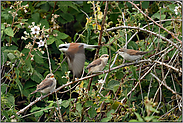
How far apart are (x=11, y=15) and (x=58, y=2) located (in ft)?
3.17

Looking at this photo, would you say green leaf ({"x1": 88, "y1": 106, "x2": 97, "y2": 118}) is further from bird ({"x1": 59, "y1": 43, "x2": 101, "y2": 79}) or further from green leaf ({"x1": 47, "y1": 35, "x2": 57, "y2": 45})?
green leaf ({"x1": 47, "y1": 35, "x2": 57, "y2": 45})

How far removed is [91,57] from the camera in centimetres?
501

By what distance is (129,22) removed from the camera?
385 centimetres

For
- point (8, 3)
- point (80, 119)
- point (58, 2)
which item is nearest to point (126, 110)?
point (80, 119)

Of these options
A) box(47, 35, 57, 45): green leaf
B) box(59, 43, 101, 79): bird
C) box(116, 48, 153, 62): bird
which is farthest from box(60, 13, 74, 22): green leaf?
box(116, 48, 153, 62): bird

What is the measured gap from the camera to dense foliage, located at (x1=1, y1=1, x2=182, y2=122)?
327 cm

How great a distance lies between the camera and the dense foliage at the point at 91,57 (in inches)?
129

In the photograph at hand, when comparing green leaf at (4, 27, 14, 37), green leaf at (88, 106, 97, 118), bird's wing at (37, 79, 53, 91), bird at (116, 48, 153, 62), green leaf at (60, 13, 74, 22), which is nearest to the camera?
green leaf at (88, 106, 97, 118)

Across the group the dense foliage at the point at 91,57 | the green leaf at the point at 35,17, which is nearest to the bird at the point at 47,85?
the dense foliage at the point at 91,57

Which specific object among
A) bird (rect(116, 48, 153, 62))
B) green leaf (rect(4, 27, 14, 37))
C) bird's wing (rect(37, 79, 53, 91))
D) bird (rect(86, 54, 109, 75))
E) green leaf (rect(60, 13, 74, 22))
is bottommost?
bird's wing (rect(37, 79, 53, 91))

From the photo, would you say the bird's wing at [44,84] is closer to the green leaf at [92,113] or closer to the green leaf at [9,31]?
the green leaf at [9,31]

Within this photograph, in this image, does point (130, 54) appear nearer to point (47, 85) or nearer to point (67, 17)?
point (47, 85)

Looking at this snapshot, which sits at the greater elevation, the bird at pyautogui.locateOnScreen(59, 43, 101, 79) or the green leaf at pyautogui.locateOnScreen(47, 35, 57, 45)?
the green leaf at pyautogui.locateOnScreen(47, 35, 57, 45)

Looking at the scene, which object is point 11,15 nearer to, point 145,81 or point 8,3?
point 8,3
